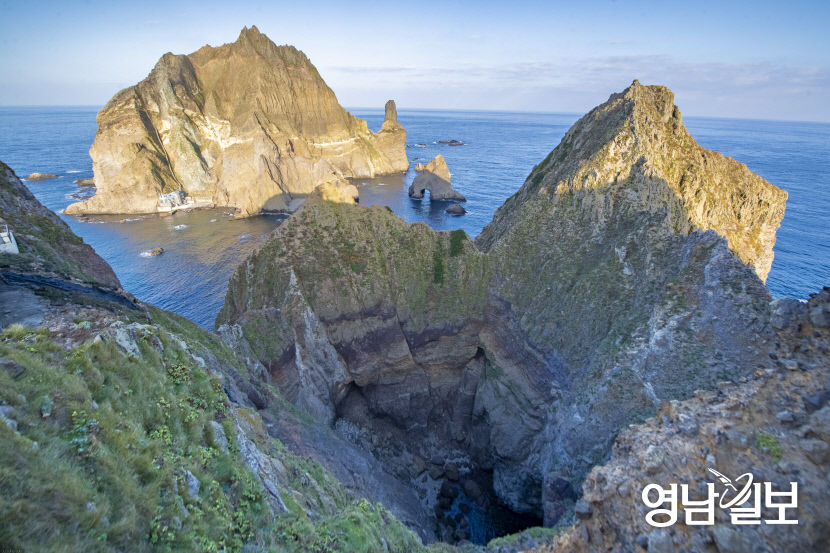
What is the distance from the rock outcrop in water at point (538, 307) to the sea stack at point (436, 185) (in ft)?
241

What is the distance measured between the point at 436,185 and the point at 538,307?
93909mm

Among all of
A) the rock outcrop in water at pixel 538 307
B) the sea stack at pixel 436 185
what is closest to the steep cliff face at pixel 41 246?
the rock outcrop in water at pixel 538 307

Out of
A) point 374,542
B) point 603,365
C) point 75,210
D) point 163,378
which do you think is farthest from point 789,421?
point 75,210

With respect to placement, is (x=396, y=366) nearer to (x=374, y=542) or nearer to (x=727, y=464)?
(x=374, y=542)

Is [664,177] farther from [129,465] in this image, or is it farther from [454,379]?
[129,465]

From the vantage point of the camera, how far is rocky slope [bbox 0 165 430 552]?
300 inches

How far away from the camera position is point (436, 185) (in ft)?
412

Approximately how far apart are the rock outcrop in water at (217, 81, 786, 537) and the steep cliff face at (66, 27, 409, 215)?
86.1m

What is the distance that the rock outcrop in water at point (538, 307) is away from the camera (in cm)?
2773

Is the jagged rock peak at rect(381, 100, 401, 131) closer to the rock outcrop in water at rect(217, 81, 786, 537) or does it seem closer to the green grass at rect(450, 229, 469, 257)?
the rock outcrop in water at rect(217, 81, 786, 537)

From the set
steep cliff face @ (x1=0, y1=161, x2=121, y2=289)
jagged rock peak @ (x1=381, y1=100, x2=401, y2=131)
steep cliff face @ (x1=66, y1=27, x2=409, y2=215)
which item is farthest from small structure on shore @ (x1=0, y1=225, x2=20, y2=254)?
jagged rock peak @ (x1=381, y1=100, x2=401, y2=131)

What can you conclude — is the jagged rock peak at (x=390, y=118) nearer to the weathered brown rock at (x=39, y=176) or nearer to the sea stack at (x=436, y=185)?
the sea stack at (x=436, y=185)

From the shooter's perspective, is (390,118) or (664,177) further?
(390,118)

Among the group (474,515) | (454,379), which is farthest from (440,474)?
(454,379)
